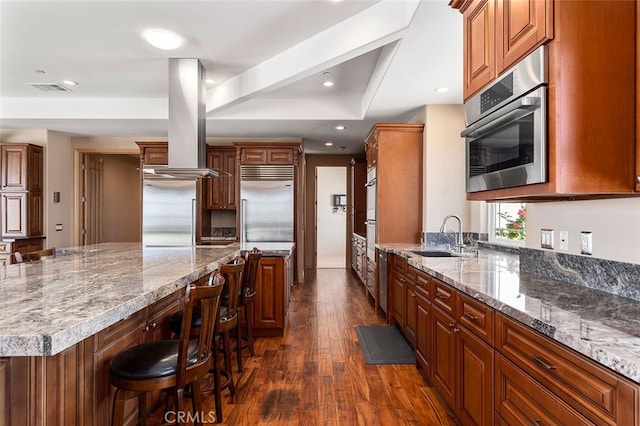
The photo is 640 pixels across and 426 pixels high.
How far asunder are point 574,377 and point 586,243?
881 mm

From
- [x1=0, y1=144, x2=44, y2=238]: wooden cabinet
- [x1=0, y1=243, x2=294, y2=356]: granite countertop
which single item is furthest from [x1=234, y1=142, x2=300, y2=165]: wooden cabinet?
[x1=0, y1=243, x2=294, y2=356]: granite countertop

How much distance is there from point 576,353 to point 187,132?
3.56m

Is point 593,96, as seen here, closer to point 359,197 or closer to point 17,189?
point 359,197

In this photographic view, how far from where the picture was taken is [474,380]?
1.74m

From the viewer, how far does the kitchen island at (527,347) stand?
972mm

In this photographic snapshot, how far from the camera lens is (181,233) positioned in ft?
18.4

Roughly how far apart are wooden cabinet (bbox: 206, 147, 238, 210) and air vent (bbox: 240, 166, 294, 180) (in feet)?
1.41

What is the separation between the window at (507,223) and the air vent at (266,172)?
122 inches

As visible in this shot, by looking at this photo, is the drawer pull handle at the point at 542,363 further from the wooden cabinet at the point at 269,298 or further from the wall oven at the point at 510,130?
the wooden cabinet at the point at 269,298

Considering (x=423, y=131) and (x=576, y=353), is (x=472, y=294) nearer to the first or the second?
(x=576, y=353)

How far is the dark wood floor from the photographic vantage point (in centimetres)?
219

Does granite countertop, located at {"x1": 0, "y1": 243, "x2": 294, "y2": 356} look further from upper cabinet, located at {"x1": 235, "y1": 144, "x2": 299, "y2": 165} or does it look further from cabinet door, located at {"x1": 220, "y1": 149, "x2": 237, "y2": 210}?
cabinet door, located at {"x1": 220, "y1": 149, "x2": 237, "y2": 210}

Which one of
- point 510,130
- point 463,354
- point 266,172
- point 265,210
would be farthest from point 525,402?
point 266,172

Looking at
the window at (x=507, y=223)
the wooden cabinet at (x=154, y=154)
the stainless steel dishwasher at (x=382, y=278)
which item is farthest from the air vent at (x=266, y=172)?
the window at (x=507, y=223)
